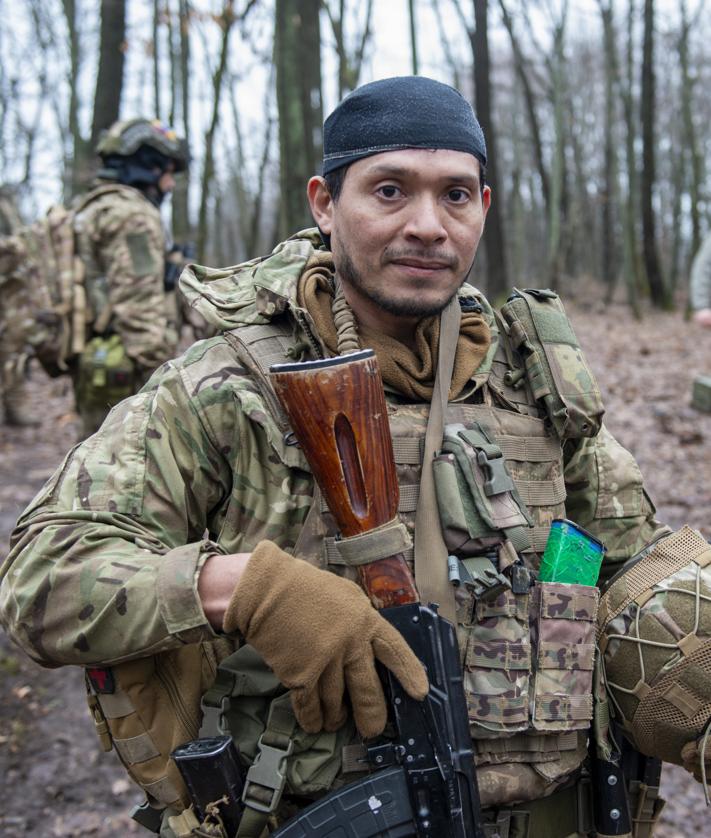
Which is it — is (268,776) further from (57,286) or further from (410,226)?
(57,286)

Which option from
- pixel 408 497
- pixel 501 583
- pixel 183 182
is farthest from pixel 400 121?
pixel 183 182

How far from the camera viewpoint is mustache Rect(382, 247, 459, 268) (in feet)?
5.93

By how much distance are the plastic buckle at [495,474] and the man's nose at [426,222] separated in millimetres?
503

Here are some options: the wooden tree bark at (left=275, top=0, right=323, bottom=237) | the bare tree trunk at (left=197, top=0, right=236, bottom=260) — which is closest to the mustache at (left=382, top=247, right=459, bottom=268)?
the wooden tree bark at (left=275, top=0, right=323, bottom=237)

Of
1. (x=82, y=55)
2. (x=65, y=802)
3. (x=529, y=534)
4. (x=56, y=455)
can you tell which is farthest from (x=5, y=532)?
(x=82, y=55)

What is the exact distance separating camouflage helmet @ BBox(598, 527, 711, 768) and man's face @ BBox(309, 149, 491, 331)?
848 millimetres

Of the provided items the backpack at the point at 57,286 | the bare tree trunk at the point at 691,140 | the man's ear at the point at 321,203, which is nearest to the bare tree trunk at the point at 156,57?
the backpack at the point at 57,286

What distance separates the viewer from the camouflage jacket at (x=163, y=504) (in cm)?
154

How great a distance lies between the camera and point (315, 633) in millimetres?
1467

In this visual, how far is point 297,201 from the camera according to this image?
732cm

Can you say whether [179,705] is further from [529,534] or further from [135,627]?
[529,534]

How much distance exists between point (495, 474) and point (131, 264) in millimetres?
4342

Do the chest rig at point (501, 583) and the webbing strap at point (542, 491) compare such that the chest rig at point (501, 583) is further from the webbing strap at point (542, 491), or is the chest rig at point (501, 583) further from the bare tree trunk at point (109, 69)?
the bare tree trunk at point (109, 69)

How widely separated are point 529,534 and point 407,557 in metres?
0.32
